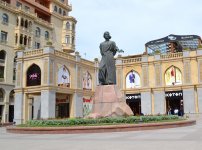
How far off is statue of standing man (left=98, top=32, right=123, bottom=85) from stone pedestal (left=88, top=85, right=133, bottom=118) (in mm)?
648

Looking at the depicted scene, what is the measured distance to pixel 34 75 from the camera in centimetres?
3828

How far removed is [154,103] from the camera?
4091 cm

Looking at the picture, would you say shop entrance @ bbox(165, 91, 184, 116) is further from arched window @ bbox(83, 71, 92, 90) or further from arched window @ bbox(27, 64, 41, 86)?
arched window @ bbox(27, 64, 41, 86)

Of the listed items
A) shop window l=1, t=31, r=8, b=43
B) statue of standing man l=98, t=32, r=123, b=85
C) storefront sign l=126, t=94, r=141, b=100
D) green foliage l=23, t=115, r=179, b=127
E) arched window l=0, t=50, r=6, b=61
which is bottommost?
green foliage l=23, t=115, r=179, b=127

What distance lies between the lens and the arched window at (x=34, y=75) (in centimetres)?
3800

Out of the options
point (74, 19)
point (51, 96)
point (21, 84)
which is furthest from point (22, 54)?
point (74, 19)

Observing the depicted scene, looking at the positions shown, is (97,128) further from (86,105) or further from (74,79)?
(86,105)

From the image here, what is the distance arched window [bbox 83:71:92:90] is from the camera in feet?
148

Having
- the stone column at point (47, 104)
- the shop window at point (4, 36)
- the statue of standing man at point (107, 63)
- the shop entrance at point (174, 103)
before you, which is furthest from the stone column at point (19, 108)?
the statue of standing man at point (107, 63)

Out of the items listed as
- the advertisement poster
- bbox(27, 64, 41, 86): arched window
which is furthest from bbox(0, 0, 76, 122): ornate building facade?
the advertisement poster

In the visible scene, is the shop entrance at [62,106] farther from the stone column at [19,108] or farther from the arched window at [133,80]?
the arched window at [133,80]

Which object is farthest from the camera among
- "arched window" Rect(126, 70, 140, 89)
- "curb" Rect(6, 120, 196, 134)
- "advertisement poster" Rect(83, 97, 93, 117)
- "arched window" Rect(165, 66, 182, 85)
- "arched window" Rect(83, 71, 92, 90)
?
"arched window" Rect(83, 71, 92, 90)

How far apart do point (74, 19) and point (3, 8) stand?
19371 millimetres

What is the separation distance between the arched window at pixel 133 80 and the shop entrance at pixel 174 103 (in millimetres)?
4741
